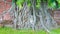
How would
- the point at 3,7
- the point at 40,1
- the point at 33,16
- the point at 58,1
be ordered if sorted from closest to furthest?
1. the point at 58,1
2. the point at 40,1
3. the point at 33,16
4. the point at 3,7

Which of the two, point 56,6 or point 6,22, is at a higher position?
point 56,6

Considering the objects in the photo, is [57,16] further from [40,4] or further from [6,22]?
[40,4]

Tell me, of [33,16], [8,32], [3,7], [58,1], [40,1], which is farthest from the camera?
[3,7]

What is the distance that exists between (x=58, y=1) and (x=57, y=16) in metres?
3.41

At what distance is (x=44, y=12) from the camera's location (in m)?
1.63

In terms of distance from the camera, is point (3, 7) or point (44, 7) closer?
point (44, 7)

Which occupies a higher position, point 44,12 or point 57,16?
point 44,12

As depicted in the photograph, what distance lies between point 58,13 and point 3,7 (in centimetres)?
146

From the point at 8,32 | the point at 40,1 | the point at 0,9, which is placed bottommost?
the point at 8,32

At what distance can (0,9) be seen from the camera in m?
4.61

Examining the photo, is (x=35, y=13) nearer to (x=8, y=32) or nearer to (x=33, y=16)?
(x=33, y=16)

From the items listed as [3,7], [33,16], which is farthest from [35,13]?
[3,7]

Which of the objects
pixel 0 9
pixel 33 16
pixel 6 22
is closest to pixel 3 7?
pixel 0 9

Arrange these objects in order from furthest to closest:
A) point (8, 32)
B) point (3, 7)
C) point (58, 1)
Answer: point (3, 7) → point (8, 32) → point (58, 1)
